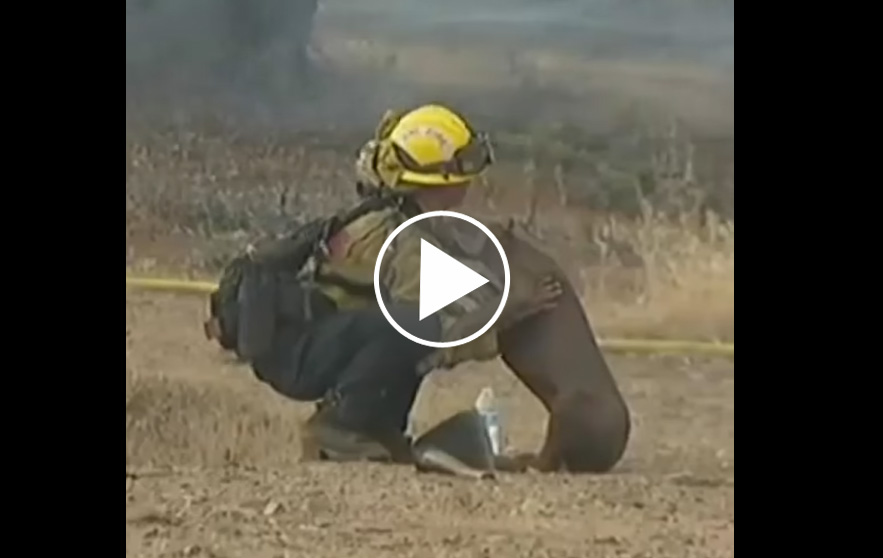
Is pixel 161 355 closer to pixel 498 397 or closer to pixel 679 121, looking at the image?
pixel 498 397

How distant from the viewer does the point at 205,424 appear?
91 cm

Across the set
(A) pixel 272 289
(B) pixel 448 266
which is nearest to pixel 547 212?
(B) pixel 448 266

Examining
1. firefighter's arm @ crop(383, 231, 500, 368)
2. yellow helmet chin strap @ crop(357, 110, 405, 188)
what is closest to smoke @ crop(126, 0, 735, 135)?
yellow helmet chin strap @ crop(357, 110, 405, 188)

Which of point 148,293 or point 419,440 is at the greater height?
point 148,293

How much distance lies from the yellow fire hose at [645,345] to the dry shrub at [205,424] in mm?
75

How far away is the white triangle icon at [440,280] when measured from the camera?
2.94ft

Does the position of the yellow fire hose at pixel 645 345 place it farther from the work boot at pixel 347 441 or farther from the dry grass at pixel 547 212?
the work boot at pixel 347 441

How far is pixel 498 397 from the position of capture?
2.94ft

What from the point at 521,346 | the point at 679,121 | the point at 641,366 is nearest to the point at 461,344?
the point at 521,346

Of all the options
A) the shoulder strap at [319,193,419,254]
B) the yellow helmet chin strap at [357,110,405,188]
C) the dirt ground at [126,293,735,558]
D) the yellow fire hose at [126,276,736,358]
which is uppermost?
the yellow helmet chin strap at [357,110,405,188]

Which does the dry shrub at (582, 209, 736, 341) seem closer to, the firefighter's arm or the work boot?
the firefighter's arm

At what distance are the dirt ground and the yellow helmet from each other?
163mm

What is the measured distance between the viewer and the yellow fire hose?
2.97ft
